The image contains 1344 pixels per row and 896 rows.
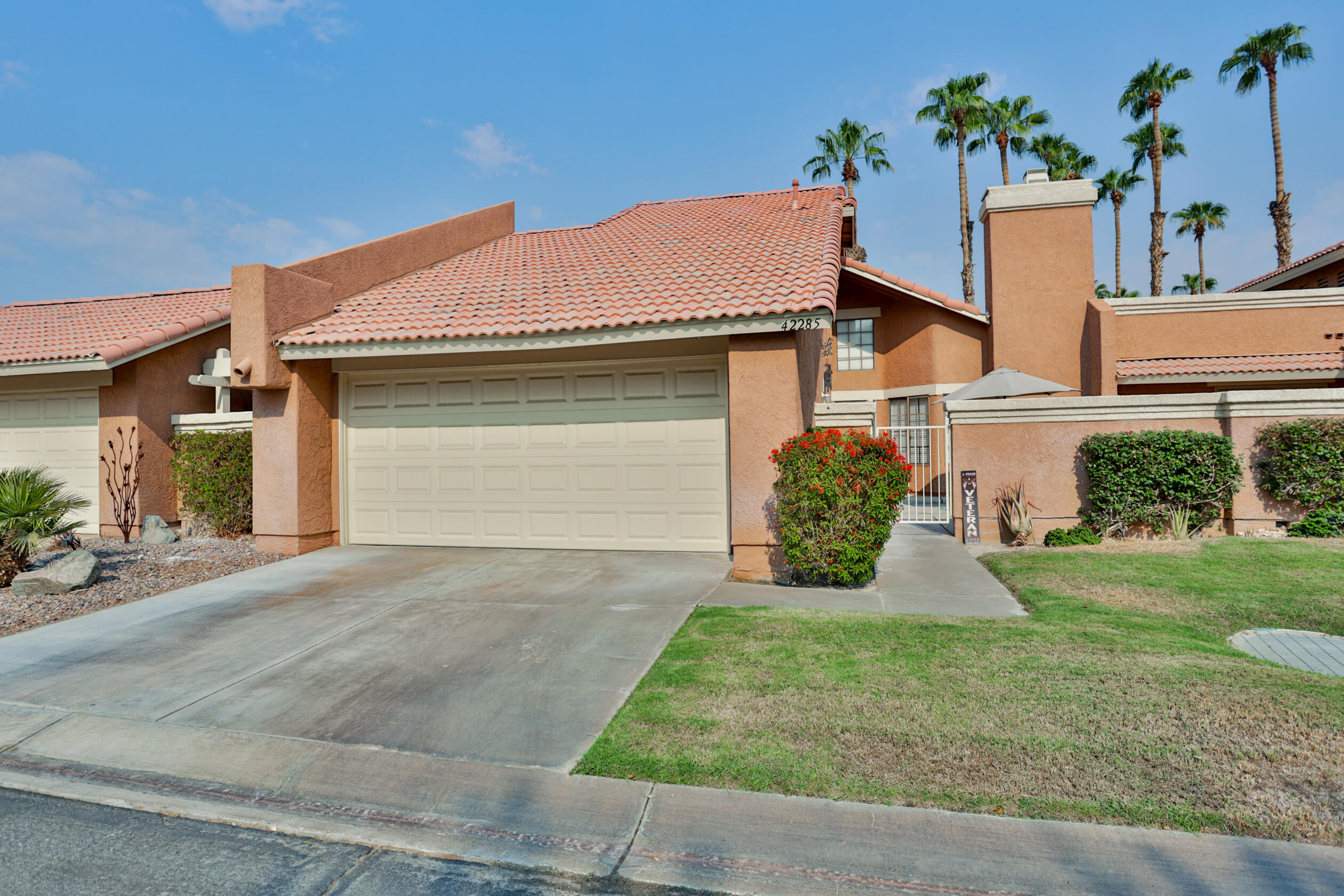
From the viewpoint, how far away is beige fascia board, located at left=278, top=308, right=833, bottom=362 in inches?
315

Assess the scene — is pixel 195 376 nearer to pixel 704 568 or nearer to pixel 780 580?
pixel 704 568

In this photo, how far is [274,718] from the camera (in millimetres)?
4461

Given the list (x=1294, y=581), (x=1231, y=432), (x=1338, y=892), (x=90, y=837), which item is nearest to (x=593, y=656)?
(x=90, y=837)

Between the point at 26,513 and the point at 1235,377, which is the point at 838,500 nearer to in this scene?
the point at 26,513

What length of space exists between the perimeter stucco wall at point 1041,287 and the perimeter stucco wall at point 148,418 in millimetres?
17312

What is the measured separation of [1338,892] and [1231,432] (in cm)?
953

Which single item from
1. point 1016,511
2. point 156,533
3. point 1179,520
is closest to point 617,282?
point 1016,511

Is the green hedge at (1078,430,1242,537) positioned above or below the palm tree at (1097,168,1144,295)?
below

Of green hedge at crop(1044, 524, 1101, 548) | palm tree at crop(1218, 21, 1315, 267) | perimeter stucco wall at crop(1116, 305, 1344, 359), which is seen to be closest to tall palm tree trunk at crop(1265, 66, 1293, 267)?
palm tree at crop(1218, 21, 1315, 267)

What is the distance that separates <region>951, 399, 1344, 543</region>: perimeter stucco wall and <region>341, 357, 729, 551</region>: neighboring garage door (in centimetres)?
440

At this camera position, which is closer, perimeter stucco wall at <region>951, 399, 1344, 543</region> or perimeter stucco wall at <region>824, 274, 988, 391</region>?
perimeter stucco wall at <region>951, 399, 1344, 543</region>

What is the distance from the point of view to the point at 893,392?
19156mm

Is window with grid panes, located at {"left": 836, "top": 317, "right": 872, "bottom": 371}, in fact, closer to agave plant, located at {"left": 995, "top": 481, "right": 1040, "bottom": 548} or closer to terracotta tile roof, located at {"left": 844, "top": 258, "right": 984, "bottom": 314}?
terracotta tile roof, located at {"left": 844, "top": 258, "right": 984, "bottom": 314}

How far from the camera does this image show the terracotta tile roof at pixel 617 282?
8.71 m
